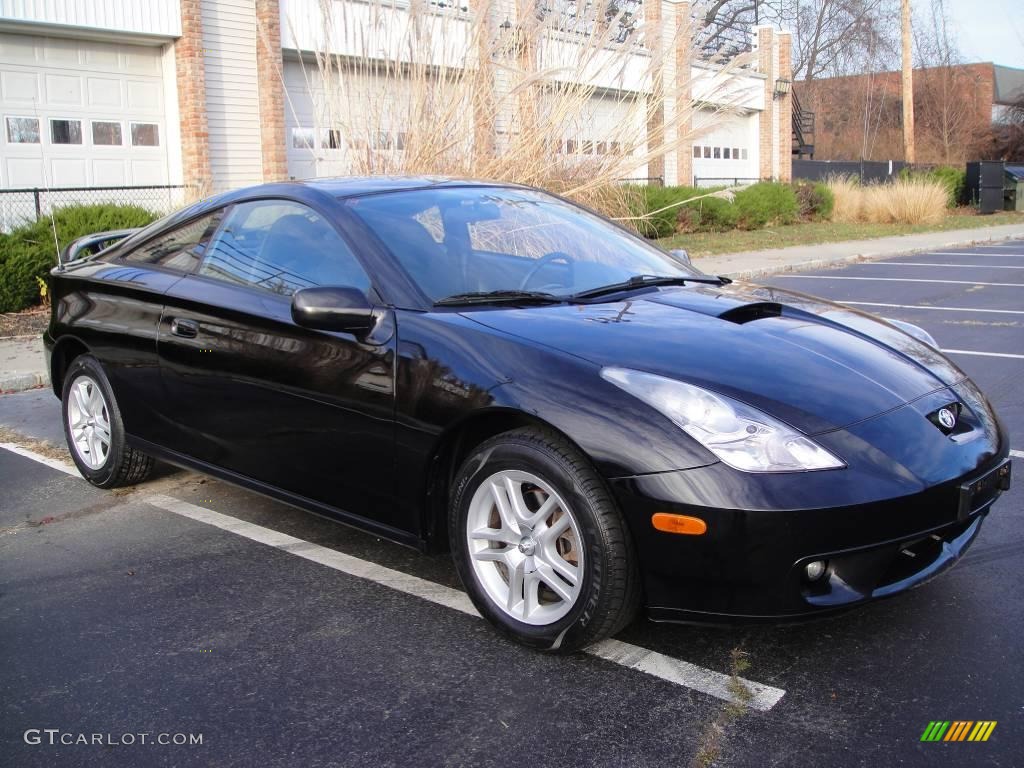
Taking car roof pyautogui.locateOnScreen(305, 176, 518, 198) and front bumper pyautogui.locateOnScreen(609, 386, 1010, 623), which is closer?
Answer: front bumper pyautogui.locateOnScreen(609, 386, 1010, 623)

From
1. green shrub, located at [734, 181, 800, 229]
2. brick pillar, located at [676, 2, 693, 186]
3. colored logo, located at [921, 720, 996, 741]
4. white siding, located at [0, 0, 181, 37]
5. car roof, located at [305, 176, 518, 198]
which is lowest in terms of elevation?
colored logo, located at [921, 720, 996, 741]

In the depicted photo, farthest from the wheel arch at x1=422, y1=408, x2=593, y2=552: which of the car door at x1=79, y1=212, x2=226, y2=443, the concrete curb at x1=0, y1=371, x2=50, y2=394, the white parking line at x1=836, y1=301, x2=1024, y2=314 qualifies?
the white parking line at x1=836, y1=301, x2=1024, y2=314

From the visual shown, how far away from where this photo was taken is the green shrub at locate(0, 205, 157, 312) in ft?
36.4

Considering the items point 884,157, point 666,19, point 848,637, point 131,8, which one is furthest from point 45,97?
point 884,157

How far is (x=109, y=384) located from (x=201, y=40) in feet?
42.0

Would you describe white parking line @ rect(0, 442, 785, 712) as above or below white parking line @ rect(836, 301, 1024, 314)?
A: below

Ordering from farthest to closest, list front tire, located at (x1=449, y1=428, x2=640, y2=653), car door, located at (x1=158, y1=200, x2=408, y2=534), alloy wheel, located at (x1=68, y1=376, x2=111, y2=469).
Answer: alloy wheel, located at (x1=68, y1=376, x2=111, y2=469) < car door, located at (x1=158, y1=200, x2=408, y2=534) < front tire, located at (x1=449, y1=428, x2=640, y2=653)

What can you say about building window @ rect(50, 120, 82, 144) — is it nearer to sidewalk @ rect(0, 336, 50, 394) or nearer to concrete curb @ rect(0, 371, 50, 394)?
sidewalk @ rect(0, 336, 50, 394)

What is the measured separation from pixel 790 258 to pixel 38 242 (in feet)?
37.6

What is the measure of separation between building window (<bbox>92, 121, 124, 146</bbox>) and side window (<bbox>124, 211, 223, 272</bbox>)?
11.8 meters

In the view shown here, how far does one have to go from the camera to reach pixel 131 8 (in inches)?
599

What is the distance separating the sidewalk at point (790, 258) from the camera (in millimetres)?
8406

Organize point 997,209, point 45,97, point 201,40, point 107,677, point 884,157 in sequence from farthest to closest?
1. point 884,157
2. point 997,209
3. point 201,40
4. point 45,97
5. point 107,677

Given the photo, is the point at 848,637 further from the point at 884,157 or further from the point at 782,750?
the point at 884,157
